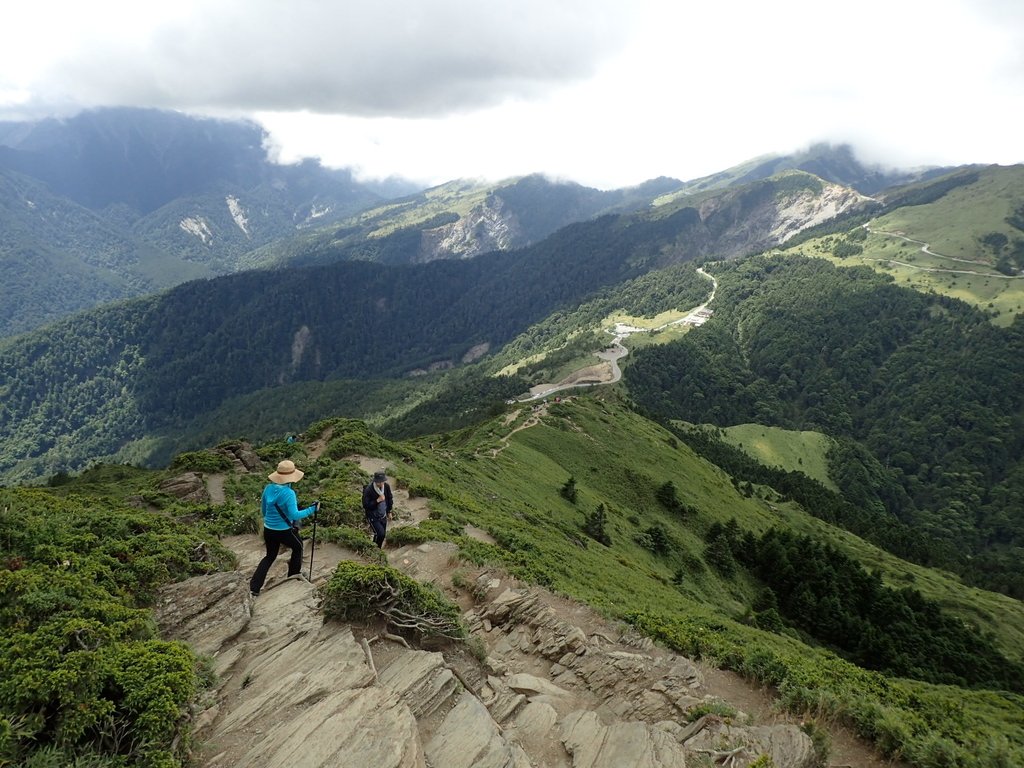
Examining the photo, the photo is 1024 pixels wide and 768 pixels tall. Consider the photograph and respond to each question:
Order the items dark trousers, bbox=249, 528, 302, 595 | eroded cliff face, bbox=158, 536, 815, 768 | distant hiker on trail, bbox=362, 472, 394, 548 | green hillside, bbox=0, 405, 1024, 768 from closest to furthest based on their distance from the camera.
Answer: green hillside, bbox=0, 405, 1024, 768, eroded cliff face, bbox=158, 536, 815, 768, dark trousers, bbox=249, 528, 302, 595, distant hiker on trail, bbox=362, 472, 394, 548

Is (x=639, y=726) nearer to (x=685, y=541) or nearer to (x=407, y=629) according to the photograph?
(x=407, y=629)

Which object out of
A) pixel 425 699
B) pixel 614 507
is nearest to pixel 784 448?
pixel 614 507

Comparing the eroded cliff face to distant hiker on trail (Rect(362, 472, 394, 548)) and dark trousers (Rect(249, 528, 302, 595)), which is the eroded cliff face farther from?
distant hiker on trail (Rect(362, 472, 394, 548))

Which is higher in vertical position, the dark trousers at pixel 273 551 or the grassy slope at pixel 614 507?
the dark trousers at pixel 273 551

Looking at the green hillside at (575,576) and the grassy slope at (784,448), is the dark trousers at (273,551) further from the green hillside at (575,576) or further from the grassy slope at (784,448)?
the grassy slope at (784,448)

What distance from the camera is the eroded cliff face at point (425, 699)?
34.5ft

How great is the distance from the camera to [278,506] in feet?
53.3

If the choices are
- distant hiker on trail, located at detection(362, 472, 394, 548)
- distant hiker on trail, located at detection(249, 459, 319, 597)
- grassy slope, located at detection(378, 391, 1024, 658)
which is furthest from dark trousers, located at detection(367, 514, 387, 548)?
grassy slope, located at detection(378, 391, 1024, 658)

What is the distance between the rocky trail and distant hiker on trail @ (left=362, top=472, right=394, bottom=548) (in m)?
4.38

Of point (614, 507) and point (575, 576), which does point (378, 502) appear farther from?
point (614, 507)

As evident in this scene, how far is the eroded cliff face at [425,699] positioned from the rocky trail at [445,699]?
34 millimetres

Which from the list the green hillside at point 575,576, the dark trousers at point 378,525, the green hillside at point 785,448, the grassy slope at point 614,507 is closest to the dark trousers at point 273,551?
the green hillside at point 575,576

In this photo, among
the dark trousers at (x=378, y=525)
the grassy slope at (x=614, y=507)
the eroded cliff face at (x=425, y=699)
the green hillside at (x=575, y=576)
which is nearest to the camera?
the green hillside at (x=575, y=576)

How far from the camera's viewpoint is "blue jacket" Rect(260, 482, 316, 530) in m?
16.2
